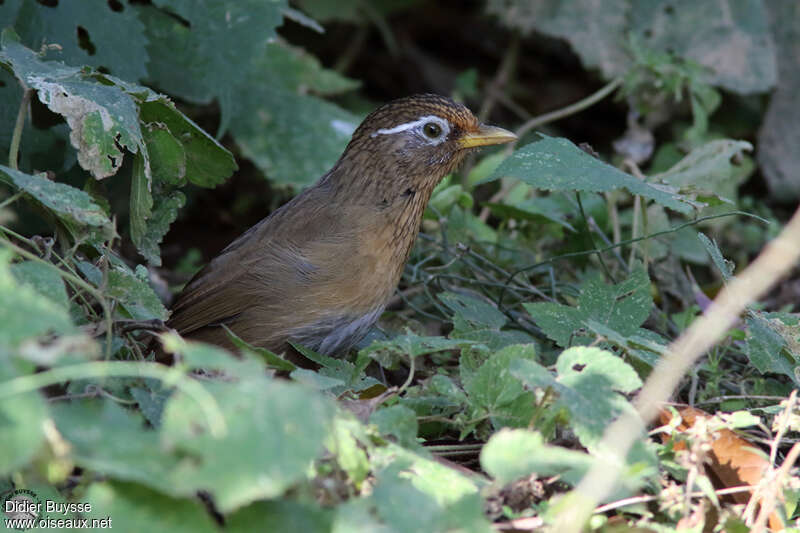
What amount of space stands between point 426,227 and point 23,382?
3514 mm

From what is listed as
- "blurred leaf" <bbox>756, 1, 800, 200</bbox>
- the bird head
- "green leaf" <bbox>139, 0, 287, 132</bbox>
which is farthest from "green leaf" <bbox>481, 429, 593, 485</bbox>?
"blurred leaf" <bbox>756, 1, 800, 200</bbox>

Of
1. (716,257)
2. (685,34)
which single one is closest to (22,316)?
(716,257)

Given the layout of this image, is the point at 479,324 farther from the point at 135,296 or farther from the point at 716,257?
the point at 135,296

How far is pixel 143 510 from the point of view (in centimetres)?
203

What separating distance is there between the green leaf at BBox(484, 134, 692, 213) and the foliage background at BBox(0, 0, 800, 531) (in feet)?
0.05

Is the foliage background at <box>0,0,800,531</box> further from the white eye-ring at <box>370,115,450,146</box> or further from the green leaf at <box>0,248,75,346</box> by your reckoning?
the white eye-ring at <box>370,115,450,146</box>

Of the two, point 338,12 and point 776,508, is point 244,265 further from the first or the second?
point 338,12

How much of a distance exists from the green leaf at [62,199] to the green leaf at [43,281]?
1.33 feet

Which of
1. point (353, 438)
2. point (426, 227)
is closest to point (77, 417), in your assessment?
point (353, 438)

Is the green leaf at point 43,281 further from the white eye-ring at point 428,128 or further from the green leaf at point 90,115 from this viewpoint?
the white eye-ring at point 428,128

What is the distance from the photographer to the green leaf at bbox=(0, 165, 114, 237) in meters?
2.87

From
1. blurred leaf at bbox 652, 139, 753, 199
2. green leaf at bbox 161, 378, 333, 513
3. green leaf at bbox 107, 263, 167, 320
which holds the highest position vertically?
blurred leaf at bbox 652, 139, 753, 199
